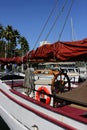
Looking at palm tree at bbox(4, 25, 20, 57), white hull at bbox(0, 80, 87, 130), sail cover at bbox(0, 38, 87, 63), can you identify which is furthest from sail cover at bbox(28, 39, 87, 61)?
palm tree at bbox(4, 25, 20, 57)

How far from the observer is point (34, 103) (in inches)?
309

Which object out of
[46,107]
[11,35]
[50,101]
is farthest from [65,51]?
[11,35]

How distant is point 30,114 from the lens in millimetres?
8125

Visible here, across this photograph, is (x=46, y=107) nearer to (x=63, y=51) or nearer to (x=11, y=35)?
(x=63, y=51)

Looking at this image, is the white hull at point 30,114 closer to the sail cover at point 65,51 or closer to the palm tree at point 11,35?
the sail cover at point 65,51

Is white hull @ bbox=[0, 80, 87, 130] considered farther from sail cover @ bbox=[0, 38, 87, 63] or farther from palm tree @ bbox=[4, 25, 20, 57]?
palm tree @ bbox=[4, 25, 20, 57]

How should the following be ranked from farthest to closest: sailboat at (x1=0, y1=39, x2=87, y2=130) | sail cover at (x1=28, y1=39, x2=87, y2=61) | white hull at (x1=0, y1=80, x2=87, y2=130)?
sail cover at (x1=28, y1=39, x2=87, y2=61) < white hull at (x1=0, y1=80, x2=87, y2=130) < sailboat at (x1=0, y1=39, x2=87, y2=130)

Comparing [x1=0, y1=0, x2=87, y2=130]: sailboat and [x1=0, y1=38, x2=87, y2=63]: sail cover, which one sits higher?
[x1=0, y1=38, x2=87, y2=63]: sail cover

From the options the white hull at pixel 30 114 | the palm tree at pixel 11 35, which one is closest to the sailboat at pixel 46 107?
the white hull at pixel 30 114

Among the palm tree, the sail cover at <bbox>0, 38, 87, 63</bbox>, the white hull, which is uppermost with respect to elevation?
the palm tree

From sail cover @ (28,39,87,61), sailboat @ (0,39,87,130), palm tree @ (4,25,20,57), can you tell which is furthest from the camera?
palm tree @ (4,25,20,57)

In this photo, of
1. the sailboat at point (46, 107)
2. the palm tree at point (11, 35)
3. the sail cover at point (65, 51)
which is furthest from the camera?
the palm tree at point (11, 35)

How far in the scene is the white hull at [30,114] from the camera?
6364 millimetres

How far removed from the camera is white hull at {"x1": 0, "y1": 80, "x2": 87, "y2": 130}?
6364 mm
